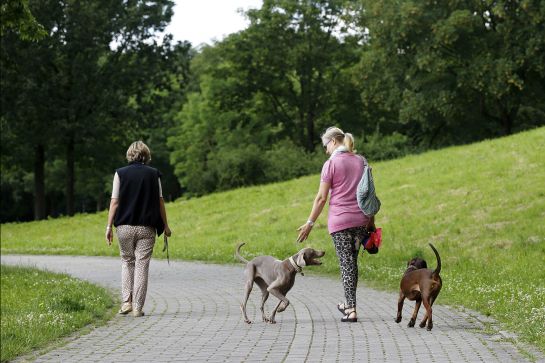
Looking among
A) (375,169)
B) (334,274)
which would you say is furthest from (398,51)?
(334,274)

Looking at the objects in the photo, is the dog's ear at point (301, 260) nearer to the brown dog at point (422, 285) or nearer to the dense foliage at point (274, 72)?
the brown dog at point (422, 285)

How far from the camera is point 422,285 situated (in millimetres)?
8453

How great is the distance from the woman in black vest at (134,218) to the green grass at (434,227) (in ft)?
13.2

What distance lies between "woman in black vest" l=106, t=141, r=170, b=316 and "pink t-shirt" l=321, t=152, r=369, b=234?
92.0 inches

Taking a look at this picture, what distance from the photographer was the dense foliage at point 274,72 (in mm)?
40188

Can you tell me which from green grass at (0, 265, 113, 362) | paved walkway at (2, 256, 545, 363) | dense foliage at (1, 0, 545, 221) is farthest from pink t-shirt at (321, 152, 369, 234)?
dense foliage at (1, 0, 545, 221)

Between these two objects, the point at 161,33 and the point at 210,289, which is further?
the point at 161,33

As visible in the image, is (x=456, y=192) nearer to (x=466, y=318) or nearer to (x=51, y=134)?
(x=466, y=318)

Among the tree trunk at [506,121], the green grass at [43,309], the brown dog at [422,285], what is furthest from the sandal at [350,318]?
the tree trunk at [506,121]

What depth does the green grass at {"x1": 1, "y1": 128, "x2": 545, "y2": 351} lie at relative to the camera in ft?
41.0

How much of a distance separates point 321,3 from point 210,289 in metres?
43.9

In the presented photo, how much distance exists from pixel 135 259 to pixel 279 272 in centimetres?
232

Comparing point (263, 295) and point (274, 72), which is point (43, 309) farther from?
point (274, 72)

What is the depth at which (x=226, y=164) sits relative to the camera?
139 ft
